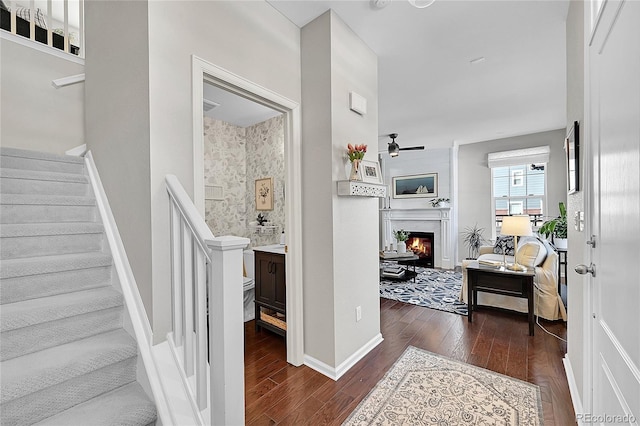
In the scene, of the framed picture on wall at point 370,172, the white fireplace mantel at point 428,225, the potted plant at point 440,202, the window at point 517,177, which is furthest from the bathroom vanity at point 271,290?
the window at point 517,177

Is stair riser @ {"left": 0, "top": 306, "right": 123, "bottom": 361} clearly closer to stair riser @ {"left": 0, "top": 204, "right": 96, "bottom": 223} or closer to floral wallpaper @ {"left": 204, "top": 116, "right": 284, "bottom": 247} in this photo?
stair riser @ {"left": 0, "top": 204, "right": 96, "bottom": 223}

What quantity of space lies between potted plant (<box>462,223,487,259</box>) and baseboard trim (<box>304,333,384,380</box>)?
15.2ft

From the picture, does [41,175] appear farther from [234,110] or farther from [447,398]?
[447,398]

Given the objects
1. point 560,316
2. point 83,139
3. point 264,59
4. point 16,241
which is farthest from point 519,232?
point 83,139

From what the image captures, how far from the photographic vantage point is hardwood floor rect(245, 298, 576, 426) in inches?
70.6

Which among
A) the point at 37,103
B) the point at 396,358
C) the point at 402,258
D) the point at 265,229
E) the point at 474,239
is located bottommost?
the point at 396,358

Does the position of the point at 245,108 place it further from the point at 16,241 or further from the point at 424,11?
the point at 16,241

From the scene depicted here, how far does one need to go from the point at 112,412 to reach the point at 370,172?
2.20 m

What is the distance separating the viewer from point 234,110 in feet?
13.1

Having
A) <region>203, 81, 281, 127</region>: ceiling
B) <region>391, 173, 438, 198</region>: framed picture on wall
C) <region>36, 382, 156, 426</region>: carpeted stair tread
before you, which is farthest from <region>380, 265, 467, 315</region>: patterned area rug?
<region>36, 382, 156, 426</region>: carpeted stair tread

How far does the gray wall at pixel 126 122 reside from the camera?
1.48 meters

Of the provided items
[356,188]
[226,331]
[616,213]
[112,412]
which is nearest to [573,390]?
[616,213]

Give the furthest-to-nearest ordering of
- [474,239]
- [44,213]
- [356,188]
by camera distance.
A: [474,239], [356,188], [44,213]

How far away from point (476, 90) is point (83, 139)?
440 centimetres
